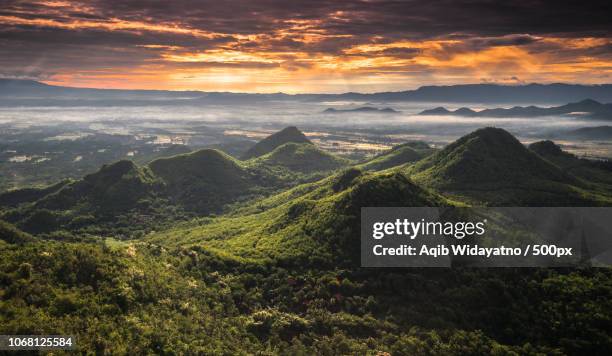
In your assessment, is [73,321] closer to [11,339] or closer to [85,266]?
[11,339]

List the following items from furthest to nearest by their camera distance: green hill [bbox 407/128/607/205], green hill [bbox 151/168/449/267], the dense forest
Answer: green hill [bbox 407/128/607/205] → green hill [bbox 151/168/449/267] → the dense forest

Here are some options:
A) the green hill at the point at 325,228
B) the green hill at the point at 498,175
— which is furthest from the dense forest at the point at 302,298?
the green hill at the point at 498,175

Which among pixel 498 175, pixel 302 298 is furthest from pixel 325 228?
pixel 498 175

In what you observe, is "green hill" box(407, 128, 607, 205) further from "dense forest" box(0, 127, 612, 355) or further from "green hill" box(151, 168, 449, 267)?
"dense forest" box(0, 127, 612, 355)

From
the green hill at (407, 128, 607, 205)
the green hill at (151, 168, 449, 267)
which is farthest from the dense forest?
the green hill at (407, 128, 607, 205)

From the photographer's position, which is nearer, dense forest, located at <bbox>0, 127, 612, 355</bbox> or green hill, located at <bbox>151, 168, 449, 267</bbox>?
dense forest, located at <bbox>0, 127, 612, 355</bbox>

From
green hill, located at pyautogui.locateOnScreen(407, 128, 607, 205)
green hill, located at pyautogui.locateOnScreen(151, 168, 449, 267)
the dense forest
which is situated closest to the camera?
the dense forest

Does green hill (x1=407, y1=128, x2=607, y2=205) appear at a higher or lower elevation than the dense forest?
higher

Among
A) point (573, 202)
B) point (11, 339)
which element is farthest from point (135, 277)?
point (573, 202)

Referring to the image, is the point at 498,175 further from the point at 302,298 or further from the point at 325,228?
the point at 302,298
